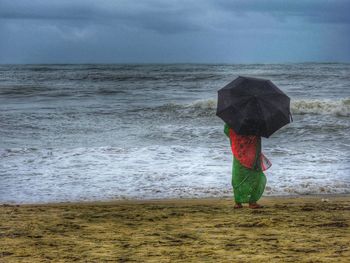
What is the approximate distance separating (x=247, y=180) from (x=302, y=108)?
15.9 meters

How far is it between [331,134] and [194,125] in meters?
4.47

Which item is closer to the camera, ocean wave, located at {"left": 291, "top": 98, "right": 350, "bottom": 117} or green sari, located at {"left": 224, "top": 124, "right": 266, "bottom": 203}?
green sari, located at {"left": 224, "top": 124, "right": 266, "bottom": 203}

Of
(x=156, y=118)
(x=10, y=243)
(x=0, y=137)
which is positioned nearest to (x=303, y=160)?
(x=10, y=243)

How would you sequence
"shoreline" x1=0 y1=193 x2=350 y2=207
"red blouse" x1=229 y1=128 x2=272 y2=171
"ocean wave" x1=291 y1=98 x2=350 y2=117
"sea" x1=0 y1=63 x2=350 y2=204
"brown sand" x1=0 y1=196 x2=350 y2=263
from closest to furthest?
"brown sand" x1=0 y1=196 x2=350 y2=263
"red blouse" x1=229 y1=128 x2=272 y2=171
"shoreline" x1=0 y1=193 x2=350 y2=207
"sea" x1=0 y1=63 x2=350 y2=204
"ocean wave" x1=291 y1=98 x2=350 y2=117

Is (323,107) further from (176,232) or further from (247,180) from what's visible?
(176,232)

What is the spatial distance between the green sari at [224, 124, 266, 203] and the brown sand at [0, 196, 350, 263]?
19cm

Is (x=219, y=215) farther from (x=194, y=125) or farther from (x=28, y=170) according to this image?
(x=194, y=125)

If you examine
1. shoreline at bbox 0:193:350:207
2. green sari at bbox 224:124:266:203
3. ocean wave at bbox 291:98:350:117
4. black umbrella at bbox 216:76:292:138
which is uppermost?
black umbrella at bbox 216:76:292:138

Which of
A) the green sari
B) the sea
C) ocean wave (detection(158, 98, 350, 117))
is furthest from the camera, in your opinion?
ocean wave (detection(158, 98, 350, 117))

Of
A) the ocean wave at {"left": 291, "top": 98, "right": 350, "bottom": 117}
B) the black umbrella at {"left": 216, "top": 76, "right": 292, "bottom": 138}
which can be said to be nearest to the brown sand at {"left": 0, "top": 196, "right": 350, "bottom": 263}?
the black umbrella at {"left": 216, "top": 76, "right": 292, "bottom": 138}

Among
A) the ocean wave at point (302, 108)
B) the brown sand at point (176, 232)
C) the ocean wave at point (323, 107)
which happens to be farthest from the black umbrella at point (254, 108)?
the ocean wave at point (323, 107)

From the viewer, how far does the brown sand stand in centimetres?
Result: 384

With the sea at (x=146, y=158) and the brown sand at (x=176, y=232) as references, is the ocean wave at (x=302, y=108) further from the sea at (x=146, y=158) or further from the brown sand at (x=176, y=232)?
the brown sand at (x=176, y=232)

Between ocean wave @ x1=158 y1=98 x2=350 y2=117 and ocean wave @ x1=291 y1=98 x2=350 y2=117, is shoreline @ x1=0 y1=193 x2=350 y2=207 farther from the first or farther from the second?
ocean wave @ x1=291 y1=98 x2=350 y2=117
